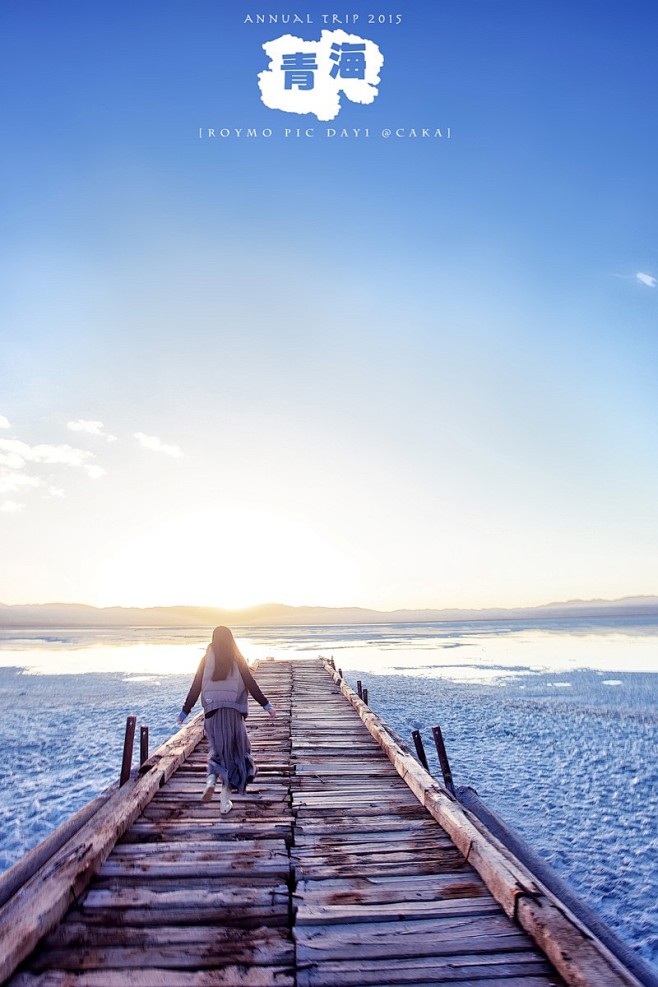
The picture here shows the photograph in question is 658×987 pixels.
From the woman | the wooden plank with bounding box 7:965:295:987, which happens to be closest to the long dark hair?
the woman

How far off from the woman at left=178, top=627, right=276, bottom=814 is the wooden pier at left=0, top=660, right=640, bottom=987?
335 mm

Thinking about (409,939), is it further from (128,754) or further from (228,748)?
(128,754)

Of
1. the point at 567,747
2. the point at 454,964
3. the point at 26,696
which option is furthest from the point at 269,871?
the point at 26,696

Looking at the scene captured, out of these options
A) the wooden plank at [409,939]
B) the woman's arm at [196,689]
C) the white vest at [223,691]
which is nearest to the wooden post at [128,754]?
the woman's arm at [196,689]

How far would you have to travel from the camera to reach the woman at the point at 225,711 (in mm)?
6273

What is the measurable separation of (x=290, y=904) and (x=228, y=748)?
2.59 m

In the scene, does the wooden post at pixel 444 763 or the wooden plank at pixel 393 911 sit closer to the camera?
the wooden plank at pixel 393 911

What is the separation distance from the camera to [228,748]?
20.7 feet

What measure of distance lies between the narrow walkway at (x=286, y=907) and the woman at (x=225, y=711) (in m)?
0.33

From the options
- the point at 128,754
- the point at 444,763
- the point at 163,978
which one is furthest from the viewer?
the point at 444,763

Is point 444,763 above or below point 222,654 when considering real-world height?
below

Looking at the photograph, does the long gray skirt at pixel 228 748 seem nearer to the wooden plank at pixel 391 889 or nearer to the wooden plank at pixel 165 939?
the wooden plank at pixel 391 889

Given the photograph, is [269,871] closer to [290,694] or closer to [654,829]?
[654,829]

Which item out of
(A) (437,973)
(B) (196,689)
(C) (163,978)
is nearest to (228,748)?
(B) (196,689)
